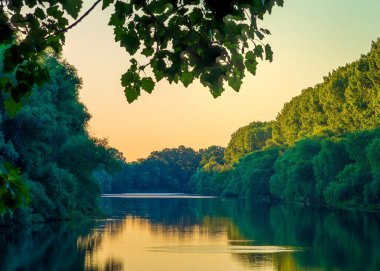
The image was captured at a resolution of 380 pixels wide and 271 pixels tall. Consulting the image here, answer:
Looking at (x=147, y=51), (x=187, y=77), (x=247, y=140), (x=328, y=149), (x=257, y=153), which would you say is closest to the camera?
(x=187, y=77)

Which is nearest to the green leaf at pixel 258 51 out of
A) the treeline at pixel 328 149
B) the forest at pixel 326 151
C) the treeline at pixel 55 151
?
the treeline at pixel 55 151

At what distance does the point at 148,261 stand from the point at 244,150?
131 metres

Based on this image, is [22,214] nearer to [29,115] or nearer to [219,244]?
[29,115]

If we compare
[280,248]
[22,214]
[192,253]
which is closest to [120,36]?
[192,253]

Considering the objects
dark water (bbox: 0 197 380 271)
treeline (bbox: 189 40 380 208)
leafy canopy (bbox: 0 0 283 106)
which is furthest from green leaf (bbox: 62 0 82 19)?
treeline (bbox: 189 40 380 208)

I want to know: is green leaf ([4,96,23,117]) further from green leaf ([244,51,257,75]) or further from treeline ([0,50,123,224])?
treeline ([0,50,123,224])

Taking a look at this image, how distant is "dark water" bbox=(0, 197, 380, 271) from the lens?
2523cm

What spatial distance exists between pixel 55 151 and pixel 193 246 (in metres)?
15.9

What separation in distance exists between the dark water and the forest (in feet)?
58.6

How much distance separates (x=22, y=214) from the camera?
120 feet

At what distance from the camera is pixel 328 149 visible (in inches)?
2835

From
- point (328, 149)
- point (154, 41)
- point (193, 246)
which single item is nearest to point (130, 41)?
point (154, 41)

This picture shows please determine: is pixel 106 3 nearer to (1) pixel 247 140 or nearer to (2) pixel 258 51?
(2) pixel 258 51

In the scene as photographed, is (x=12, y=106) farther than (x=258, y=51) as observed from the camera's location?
No
